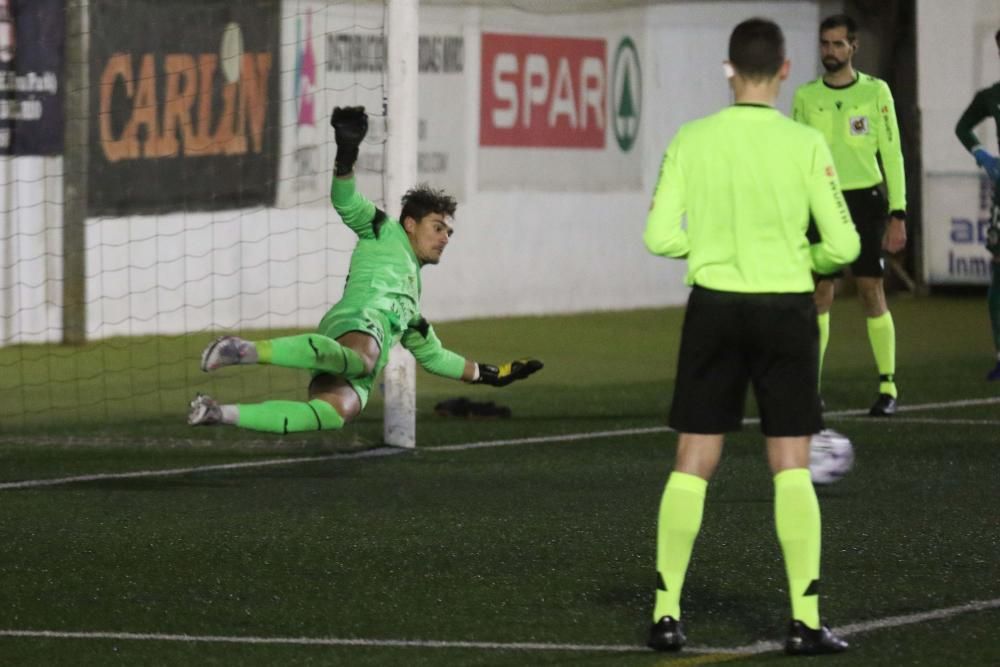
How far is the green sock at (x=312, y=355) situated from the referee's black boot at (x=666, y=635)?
9.64 feet

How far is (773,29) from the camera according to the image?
228 inches

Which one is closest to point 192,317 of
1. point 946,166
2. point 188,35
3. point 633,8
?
point 188,35

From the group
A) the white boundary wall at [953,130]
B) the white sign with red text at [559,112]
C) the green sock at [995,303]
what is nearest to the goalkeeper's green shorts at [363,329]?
the green sock at [995,303]

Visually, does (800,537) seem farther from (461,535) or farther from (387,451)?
(387,451)

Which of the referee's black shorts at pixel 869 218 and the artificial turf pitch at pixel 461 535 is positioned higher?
the referee's black shorts at pixel 869 218

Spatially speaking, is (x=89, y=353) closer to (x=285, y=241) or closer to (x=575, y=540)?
(x=285, y=241)

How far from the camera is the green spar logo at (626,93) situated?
19.6 meters

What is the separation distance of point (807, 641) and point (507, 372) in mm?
3680

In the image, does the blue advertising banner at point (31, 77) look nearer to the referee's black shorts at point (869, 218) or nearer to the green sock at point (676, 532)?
the referee's black shorts at point (869, 218)

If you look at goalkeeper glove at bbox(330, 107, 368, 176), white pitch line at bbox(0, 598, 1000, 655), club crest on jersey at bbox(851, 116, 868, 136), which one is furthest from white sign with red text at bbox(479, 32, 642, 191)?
white pitch line at bbox(0, 598, 1000, 655)

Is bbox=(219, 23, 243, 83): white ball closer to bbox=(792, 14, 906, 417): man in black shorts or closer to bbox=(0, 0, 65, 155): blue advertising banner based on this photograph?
bbox=(0, 0, 65, 155): blue advertising banner

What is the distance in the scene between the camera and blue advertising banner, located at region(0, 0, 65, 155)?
1548 cm

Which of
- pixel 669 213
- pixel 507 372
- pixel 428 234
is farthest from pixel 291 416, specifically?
pixel 669 213

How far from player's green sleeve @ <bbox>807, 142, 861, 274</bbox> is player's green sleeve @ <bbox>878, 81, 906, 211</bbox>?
566 cm
